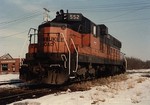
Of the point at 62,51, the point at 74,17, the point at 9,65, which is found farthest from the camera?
the point at 9,65

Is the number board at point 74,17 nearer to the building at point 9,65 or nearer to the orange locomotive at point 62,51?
the orange locomotive at point 62,51

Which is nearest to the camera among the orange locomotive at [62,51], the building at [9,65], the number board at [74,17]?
the orange locomotive at [62,51]

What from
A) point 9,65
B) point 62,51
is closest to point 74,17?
point 62,51

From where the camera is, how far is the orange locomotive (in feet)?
43.5

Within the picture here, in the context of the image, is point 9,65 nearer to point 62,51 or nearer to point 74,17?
point 74,17

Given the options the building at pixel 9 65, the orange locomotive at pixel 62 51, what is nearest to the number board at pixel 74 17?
the orange locomotive at pixel 62 51

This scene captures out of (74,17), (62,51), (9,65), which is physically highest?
(74,17)

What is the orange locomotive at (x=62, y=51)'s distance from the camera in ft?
43.5

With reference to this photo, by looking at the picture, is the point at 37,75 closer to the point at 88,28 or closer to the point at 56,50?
the point at 56,50

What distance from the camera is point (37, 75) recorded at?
13859mm

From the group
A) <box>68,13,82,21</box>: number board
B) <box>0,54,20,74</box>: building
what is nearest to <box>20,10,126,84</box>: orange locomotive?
<box>68,13,82,21</box>: number board

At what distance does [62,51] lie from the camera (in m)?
14.1

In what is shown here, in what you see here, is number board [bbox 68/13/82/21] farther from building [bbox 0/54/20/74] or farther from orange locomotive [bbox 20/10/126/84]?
building [bbox 0/54/20/74]

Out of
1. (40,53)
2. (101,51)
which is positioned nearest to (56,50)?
(40,53)
